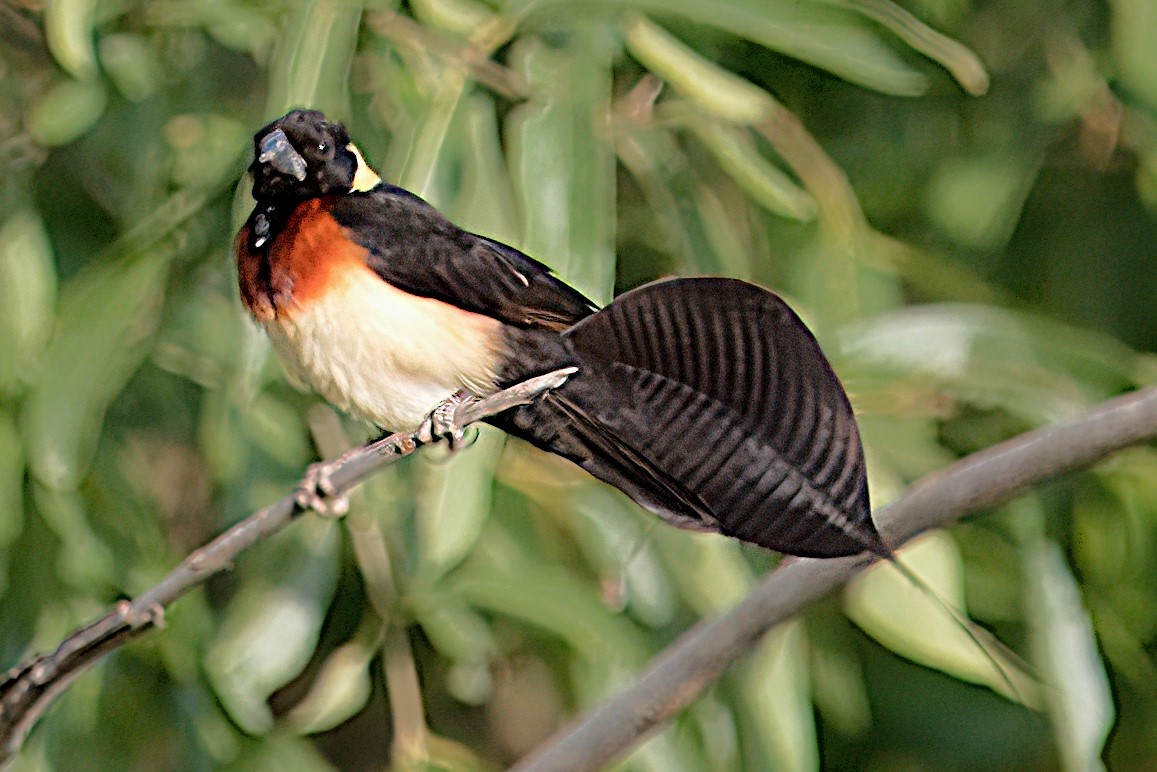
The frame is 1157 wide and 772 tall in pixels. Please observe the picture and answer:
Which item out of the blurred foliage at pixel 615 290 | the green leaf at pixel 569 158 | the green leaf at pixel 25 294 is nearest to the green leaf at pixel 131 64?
the blurred foliage at pixel 615 290

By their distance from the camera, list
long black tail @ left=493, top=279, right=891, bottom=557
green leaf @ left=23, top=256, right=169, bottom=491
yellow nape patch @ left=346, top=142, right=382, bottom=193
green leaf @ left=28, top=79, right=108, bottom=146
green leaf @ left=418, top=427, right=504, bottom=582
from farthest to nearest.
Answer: green leaf @ left=28, top=79, right=108, bottom=146 → green leaf @ left=23, top=256, right=169, bottom=491 → green leaf @ left=418, top=427, right=504, bottom=582 → yellow nape patch @ left=346, top=142, right=382, bottom=193 → long black tail @ left=493, top=279, right=891, bottom=557

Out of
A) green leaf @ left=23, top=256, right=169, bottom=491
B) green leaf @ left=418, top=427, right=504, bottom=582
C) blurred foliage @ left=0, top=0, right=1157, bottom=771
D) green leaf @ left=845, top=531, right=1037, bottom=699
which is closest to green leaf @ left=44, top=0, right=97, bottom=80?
blurred foliage @ left=0, top=0, right=1157, bottom=771

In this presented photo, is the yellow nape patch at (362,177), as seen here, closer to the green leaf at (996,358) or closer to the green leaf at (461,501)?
the green leaf at (461,501)

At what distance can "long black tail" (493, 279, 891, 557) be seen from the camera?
0.32 m

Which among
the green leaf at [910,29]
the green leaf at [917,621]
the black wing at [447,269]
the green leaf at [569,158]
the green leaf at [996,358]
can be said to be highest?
the black wing at [447,269]

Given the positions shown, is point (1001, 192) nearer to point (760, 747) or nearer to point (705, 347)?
point (760, 747)

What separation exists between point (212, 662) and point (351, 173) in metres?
0.58

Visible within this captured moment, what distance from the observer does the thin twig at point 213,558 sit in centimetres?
38

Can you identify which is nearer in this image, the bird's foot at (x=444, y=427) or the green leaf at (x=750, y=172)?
the bird's foot at (x=444, y=427)

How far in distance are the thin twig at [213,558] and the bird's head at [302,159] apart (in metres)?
0.08

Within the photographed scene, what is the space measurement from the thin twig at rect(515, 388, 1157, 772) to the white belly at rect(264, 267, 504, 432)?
0.40 ft

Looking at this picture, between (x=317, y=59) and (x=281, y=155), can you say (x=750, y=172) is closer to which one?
(x=317, y=59)

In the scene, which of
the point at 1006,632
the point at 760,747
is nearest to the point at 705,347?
the point at 760,747

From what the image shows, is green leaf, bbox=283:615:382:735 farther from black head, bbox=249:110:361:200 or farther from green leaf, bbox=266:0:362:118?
black head, bbox=249:110:361:200
